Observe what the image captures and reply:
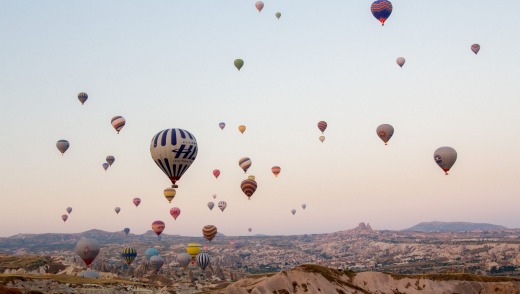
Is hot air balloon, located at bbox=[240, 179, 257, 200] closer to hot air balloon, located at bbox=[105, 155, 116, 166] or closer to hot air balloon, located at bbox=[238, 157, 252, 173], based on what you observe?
hot air balloon, located at bbox=[238, 157, 252, 173]

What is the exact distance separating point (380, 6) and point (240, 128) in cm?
4392

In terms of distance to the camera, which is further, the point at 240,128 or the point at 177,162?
the point at 240,128

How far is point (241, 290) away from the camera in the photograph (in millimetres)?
69375

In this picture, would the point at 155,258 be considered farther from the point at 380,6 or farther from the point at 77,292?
the point at 380,6

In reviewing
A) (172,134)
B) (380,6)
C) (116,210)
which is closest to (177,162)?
(172,134)

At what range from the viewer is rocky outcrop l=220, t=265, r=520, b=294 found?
251ft

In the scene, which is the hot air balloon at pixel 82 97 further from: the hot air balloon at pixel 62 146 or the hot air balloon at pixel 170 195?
the hot air balloon at pixel 170 195

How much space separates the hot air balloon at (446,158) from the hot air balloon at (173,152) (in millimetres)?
42510

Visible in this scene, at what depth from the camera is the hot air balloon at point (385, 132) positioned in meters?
84.8

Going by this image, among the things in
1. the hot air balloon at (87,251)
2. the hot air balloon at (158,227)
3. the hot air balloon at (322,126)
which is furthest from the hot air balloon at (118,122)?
the hot air balloon at (322,126)

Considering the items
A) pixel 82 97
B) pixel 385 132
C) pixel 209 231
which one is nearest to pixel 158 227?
pixel 209 231

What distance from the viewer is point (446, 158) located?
75500 millimetres

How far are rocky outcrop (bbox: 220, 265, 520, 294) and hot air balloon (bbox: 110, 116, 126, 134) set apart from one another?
36.7 metres

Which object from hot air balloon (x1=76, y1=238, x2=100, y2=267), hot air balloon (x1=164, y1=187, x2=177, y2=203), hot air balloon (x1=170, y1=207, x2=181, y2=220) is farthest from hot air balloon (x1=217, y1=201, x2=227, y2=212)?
hot air balloon (x1=76, y1=238, x2=100, y2=267)
